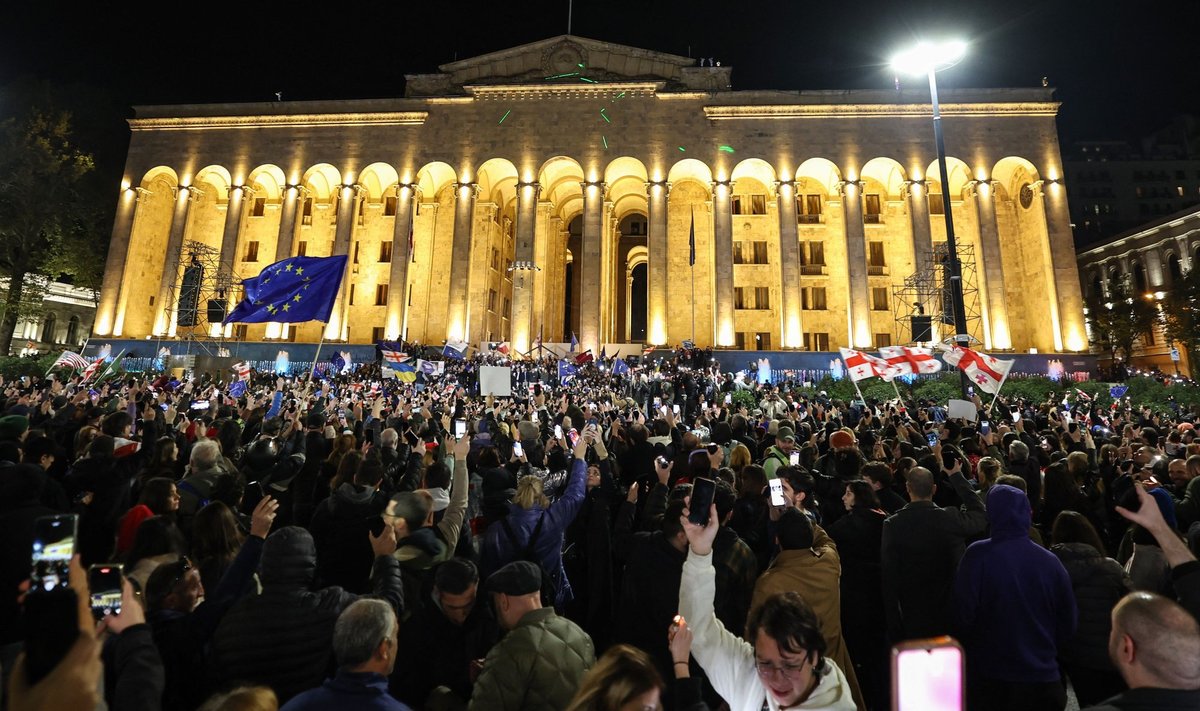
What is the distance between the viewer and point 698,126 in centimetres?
3319

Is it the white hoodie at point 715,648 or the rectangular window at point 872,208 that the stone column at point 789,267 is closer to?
the rectangular window at point 872,208

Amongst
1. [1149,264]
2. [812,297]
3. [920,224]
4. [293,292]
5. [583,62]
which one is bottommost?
[293,292]

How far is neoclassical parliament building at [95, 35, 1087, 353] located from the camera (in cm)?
3153

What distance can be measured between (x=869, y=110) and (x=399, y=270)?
28111 millimetres

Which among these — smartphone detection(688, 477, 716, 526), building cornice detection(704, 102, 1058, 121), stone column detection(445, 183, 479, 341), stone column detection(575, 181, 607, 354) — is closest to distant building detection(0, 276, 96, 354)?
stone column detection(445, 183, 479, 341)

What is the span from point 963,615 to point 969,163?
3592cm

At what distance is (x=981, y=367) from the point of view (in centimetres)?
1235

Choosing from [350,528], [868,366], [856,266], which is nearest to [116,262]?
[350,528]

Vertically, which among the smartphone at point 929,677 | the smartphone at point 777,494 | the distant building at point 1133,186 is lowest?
the smartphone at point 929,677

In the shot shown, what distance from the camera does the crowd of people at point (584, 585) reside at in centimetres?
209

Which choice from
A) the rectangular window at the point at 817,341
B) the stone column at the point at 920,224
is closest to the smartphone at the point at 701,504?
the stone column at the point at 920,224

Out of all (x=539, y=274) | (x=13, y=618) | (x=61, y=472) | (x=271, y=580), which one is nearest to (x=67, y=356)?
(x=61, y=472)

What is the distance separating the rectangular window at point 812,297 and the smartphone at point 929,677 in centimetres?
3539

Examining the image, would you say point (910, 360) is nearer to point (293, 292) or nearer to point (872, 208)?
point (293, 292)
